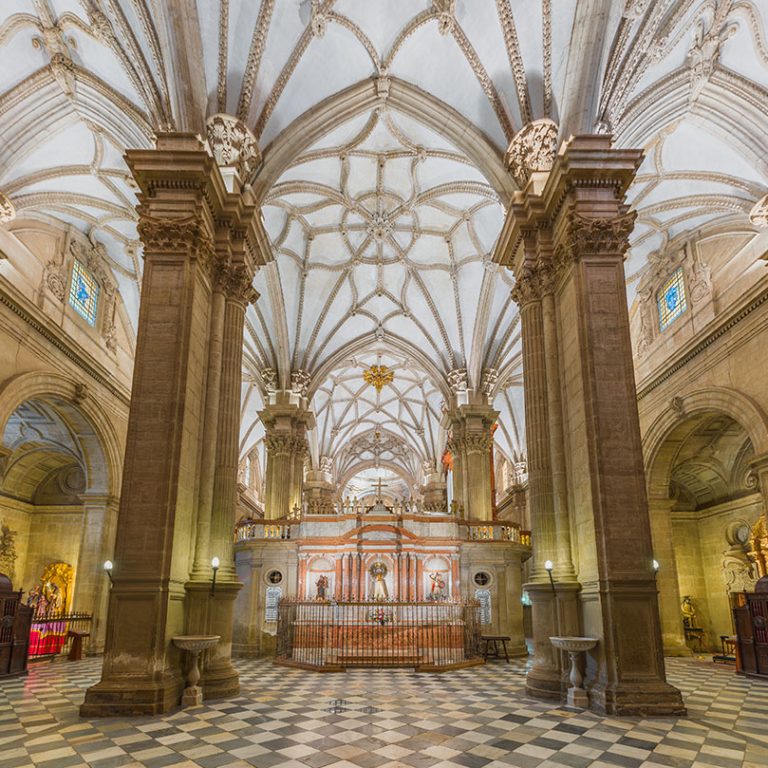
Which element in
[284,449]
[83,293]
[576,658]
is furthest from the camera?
[284,449]

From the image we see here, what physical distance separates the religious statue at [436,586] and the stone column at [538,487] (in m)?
10.6

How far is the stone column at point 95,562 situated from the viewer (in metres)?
19.3

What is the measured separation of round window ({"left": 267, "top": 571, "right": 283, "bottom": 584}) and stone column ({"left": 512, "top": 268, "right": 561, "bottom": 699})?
1173cm

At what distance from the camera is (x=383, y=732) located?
7.80m

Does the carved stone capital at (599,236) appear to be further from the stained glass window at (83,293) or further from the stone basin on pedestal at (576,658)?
the stained glass window at (83,293)

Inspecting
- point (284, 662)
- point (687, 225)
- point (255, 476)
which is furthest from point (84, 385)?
point (255, 476)

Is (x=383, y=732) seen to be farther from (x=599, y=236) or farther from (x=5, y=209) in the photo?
(x=5, y=209)

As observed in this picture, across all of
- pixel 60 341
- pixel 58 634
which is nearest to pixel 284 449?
pixel 60 341

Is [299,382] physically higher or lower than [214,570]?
higher

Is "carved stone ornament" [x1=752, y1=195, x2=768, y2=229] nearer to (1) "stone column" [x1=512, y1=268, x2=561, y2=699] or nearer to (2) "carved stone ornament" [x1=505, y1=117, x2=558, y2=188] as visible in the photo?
(2) "carved stone ornament" [x1=505, y1=117, x2=558, y2=188]

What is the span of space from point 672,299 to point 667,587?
898 centimetres

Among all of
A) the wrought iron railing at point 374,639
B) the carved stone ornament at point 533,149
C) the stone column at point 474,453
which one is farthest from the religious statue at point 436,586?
the carved stone ornament at point 533,149

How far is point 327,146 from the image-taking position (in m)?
18.8

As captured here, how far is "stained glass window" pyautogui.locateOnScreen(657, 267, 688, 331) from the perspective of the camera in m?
19.1
